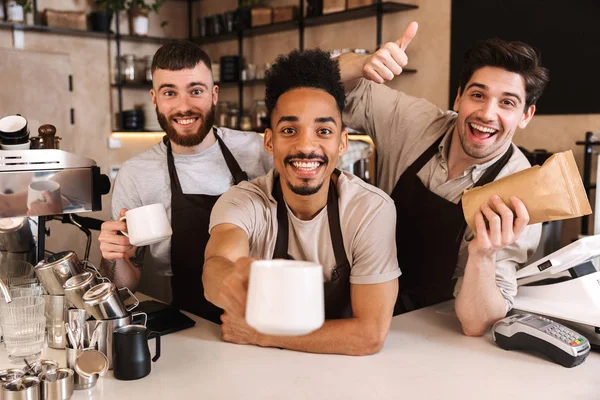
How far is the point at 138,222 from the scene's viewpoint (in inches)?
59.1

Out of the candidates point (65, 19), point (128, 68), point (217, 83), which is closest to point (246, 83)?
point (217, 83)

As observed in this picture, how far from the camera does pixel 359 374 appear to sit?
1.36 meters

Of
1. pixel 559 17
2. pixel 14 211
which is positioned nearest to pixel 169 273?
pixel 14 211

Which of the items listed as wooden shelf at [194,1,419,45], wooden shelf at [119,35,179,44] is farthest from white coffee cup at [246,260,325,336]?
wooden shelf at [119,35,179,44]

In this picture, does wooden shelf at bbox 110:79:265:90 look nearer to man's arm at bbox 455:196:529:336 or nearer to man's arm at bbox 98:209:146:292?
man's arm at bbox 98:209:146:292

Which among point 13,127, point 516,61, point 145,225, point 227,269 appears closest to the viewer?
point 227,269

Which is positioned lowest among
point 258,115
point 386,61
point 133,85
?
point 258,115

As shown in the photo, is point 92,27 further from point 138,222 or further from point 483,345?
point 483,345

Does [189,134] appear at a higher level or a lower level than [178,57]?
lower

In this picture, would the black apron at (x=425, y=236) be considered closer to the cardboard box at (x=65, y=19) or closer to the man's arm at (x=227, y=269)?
the man's arm at (x=227, y=269)

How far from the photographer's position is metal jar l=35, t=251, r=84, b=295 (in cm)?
151

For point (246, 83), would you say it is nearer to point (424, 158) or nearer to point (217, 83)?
point (217, 83)

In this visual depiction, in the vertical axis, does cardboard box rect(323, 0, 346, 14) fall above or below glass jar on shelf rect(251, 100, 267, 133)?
above

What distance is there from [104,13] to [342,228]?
4.31m
